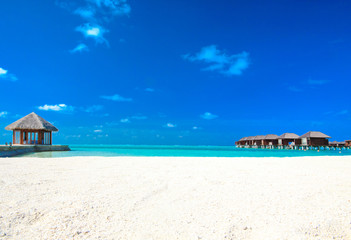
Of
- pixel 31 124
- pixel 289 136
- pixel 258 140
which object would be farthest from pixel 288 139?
pixel 31 124

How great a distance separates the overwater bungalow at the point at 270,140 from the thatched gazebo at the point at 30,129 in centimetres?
4816

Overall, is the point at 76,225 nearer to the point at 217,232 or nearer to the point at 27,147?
the point at 217,232

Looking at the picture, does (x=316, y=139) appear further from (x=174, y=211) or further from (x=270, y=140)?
(x=174, y=211)

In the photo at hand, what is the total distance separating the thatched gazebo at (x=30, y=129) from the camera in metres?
23.4

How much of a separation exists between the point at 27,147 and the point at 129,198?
23.4 metres

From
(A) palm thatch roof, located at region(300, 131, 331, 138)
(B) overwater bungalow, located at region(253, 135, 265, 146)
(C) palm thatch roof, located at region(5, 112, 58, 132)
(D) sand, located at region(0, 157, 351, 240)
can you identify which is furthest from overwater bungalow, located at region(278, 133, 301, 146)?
(D) sand, located at region(0, 157, 351, 240)

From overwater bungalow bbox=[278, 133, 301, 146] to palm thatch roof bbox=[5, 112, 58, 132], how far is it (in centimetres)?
4748

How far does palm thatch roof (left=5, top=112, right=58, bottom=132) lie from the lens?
75.6 feet

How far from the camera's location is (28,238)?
214 centimetres

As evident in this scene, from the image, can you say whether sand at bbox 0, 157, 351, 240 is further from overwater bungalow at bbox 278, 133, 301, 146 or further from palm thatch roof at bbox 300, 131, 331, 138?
overwater bungalow at bbox 278, 133, 301, 146

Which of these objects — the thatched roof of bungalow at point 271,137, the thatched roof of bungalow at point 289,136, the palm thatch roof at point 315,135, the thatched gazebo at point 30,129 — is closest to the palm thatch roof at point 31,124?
the thatched gazebo at point 30,129

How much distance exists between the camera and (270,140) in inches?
2137

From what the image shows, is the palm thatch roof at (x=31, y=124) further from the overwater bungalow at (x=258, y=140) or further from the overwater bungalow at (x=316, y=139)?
the overwater bungalow at (x=258, y=140)

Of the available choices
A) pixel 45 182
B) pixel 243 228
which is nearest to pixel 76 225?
pixel 243 228
